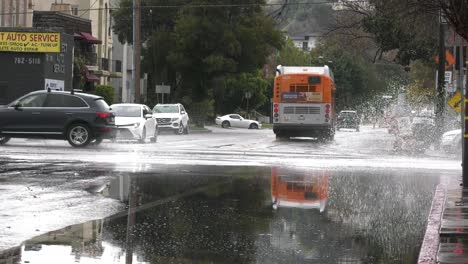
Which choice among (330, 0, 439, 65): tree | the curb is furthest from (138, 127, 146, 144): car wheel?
the curb

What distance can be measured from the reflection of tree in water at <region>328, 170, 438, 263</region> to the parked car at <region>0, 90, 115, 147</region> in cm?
1022

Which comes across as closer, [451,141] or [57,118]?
[57,118]

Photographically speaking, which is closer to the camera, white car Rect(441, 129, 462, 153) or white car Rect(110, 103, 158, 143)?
white car Rect(441, 129, 462, 153)

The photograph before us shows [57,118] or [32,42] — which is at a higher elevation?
[32,42]

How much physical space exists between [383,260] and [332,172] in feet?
33.8

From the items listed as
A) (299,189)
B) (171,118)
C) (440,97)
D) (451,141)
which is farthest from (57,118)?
(171,118)

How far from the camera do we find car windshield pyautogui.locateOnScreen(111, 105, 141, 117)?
32.8 metres

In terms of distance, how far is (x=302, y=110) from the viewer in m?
39.7

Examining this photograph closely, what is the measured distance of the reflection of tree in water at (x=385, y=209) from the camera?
31.1 ft

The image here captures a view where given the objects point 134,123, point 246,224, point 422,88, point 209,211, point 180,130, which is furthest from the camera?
point 422,88

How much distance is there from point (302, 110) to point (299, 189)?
81.5ft

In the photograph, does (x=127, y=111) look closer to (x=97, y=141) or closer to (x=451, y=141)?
(x=97, y=141)

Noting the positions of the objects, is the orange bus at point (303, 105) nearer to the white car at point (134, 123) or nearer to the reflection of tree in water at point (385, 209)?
the white car at point (134, 123)

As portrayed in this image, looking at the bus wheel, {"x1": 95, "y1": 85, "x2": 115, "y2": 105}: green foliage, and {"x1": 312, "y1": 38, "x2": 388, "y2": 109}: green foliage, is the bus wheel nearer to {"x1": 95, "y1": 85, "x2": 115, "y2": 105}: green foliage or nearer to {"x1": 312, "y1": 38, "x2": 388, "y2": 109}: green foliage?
{"x1": 95, "y1": 85, "x2": 115, "y2": 105}: green foliage
